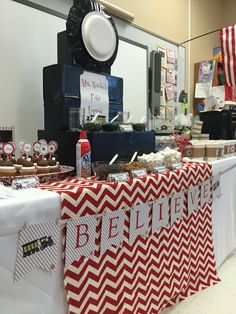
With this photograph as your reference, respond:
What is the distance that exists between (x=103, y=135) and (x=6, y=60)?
0.92 meters

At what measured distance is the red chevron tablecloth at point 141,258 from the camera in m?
1.19

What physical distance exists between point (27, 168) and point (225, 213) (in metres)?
1.61

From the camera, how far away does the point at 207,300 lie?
1.87 meters

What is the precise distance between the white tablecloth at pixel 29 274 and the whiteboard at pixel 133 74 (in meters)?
1.97

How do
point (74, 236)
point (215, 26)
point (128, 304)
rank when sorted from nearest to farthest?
point (74, 236) < point (128, 304) < point (215, 26)

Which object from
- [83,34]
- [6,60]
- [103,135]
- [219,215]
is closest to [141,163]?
[103,135]

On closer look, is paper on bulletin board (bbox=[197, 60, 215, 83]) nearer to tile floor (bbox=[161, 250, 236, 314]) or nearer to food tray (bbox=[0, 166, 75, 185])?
tile floor (bbox=[161, 250, 236, 314])

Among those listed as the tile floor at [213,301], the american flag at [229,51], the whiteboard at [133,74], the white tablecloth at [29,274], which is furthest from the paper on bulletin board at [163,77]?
the white tablecloth at [29,274]

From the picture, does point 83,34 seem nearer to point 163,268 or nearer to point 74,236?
point 74,236

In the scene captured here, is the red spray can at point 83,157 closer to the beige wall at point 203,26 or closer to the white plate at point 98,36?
the white plate at point 98,36

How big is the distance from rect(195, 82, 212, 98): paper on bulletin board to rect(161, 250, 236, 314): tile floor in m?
2.61

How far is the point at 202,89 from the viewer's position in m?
4.16

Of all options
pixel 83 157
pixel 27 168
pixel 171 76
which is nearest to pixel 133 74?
pixel 171 76

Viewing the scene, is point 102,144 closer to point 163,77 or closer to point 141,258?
point 141,258
